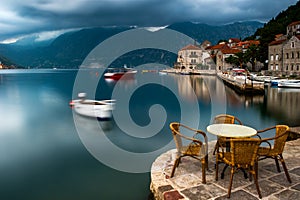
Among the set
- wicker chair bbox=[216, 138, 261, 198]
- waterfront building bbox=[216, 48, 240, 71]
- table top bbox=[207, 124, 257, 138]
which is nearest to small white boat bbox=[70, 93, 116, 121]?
table top bbox=[207, 124, 257, 138]

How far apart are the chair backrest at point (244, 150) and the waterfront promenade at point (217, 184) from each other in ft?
1.72

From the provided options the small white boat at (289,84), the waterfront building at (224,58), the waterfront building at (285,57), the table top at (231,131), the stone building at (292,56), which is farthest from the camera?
the waterfront building at (224,58)

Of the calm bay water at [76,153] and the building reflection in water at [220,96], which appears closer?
the calm bay water at [76,153]

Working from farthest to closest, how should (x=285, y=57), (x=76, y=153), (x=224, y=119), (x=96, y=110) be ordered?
(x=285, y=57) < (x=96, y=110) < (x=76, y=153) < (x=224, y=119)

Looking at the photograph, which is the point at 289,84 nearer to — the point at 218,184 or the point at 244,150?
the point at 218,184

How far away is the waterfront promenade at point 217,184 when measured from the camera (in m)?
3.87

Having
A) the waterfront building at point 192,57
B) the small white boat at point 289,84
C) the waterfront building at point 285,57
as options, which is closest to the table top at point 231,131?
the small white boat at point 289,84

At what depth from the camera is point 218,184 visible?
4.23 metres

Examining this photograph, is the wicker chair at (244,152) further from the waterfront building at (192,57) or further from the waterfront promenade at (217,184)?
the waterfront building at (192,57)

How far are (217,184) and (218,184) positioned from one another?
0.02 meters

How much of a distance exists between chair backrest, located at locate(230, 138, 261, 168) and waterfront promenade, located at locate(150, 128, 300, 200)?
53cm

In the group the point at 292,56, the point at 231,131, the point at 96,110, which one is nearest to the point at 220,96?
the point at 96,110

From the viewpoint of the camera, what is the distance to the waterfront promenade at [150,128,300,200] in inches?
152

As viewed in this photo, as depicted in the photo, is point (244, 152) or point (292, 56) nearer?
point (244, 152)
